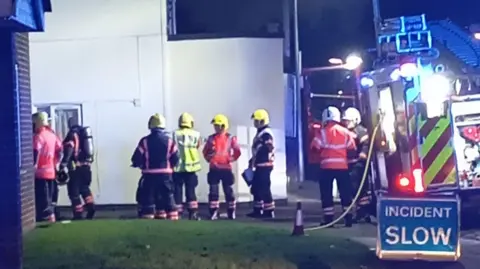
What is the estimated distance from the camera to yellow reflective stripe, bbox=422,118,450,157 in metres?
12.1

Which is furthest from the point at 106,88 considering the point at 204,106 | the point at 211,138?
the point at 211,138

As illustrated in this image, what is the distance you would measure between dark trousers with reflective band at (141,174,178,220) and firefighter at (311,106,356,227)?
2.17 meters

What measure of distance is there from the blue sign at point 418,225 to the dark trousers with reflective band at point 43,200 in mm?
5985

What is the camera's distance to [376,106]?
42.3 feet

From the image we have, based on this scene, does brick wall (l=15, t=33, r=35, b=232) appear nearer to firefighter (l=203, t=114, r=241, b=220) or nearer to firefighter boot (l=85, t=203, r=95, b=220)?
firefighter boot (l=85, t=203, r=95, b=220)

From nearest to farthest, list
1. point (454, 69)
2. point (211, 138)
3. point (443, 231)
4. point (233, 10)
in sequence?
point (443, 231), point (454, 69), point (211, 138), point (233, 10)

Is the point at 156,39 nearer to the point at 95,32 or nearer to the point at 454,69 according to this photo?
the point at 95,32

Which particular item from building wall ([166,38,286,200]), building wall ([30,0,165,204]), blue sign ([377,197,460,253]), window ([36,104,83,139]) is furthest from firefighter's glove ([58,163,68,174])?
blue sign ([377,197,460,253])

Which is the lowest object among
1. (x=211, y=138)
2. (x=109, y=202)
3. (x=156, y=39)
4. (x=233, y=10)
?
(x=109, y=202)

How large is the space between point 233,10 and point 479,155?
18.8 m

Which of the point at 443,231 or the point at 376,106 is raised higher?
the point at 376,106

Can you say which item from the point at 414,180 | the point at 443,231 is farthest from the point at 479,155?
the point at 443,231

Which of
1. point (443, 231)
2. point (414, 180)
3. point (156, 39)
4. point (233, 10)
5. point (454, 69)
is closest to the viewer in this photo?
point (443, 231)

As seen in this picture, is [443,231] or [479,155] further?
[479,155]
